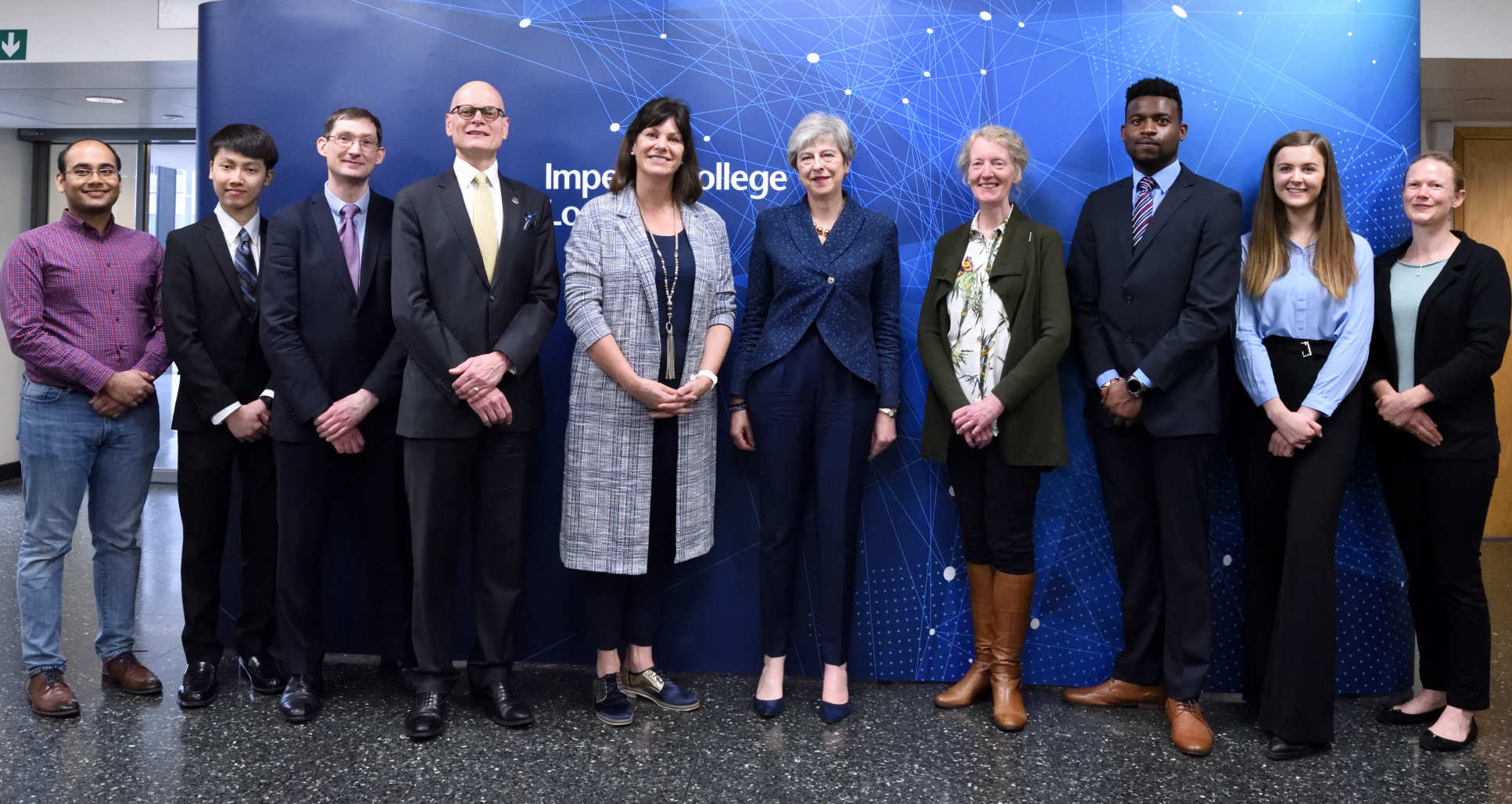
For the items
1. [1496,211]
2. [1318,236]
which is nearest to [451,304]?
[1318,236]

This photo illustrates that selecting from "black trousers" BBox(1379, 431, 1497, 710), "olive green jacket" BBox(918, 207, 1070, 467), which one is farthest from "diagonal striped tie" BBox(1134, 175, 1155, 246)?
"black trousers" BBox(1379, 431, 1497, 710)

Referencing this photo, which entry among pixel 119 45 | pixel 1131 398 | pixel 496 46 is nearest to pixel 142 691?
pixel 496 46

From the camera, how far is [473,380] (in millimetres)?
2902

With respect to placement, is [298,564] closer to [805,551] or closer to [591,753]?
[591,753]

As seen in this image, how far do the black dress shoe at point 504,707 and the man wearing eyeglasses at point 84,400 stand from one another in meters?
1.09

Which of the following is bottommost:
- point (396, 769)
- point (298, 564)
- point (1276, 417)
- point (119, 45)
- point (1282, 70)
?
point (396, 769)

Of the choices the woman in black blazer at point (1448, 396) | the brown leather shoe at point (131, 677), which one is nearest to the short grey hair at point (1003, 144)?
the woman in black blazer at point (1448, 396)

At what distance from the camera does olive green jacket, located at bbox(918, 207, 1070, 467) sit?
3.04m

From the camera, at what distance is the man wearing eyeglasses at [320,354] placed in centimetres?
303

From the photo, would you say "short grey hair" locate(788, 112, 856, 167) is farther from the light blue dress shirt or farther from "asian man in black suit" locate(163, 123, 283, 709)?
"asian man in black suit" locate(163, 123, 283, 709)

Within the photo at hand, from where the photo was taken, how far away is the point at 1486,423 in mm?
3010

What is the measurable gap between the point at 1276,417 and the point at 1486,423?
0.65 metres

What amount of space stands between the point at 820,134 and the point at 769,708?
5.72 ft

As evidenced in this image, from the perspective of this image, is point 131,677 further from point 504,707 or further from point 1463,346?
point 1463,346
